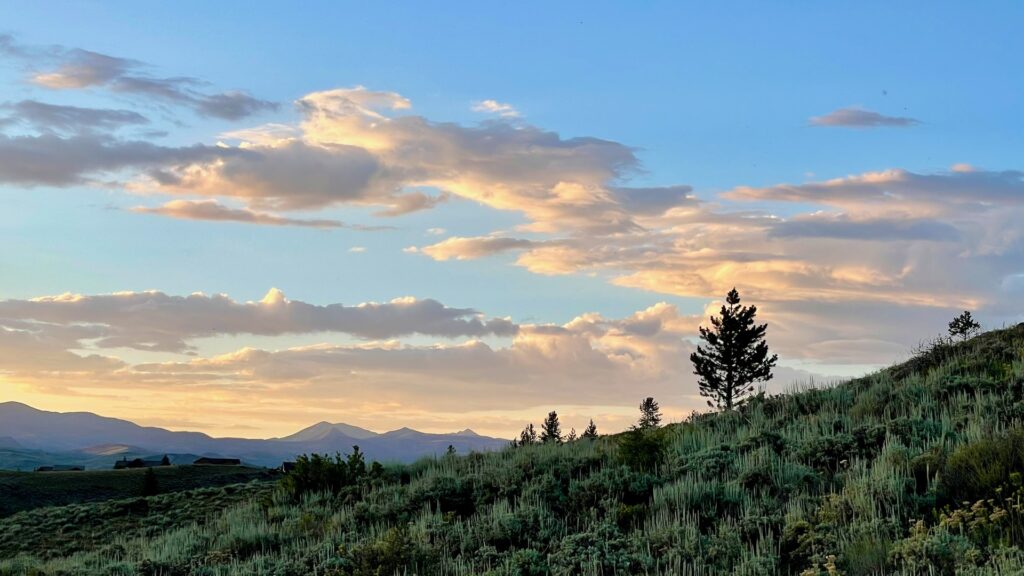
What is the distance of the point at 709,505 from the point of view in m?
15.0

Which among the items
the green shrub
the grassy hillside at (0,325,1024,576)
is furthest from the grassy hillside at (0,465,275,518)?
the green shrub

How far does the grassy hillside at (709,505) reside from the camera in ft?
38.7

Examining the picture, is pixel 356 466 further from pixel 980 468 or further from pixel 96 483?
pixel 96 483

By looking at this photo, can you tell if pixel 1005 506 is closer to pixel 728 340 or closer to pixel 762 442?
pixel 762 442

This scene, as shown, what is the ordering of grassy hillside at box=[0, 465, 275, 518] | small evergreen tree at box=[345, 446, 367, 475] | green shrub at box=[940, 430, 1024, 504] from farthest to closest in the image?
1. grassy hillside at box=[0, 465, 275, 518]
2. small evergreen tree at box=[345, 446, 367, 475]
3. green shrub at box=[940, 430, 1024, 504]

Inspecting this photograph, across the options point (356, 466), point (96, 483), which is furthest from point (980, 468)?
point (96, 483)

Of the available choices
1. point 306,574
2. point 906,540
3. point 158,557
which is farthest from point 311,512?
point 906,540

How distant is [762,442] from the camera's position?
18.8 meters

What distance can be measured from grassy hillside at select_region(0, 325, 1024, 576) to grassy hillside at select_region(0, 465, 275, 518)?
68.1 feet

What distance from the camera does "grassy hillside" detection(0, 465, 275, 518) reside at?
4469 centimetres

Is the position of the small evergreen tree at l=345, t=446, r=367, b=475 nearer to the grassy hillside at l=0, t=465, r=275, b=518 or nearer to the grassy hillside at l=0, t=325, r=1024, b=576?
the grassy hillside at l=0, t=325, r=1024, b=576

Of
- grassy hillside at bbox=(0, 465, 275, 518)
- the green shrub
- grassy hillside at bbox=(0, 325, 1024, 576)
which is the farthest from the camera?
grassy hillside at bbox=(0, 465, 275, 518)

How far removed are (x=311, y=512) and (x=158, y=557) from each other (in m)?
3.45

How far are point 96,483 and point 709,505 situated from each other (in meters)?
41.4
